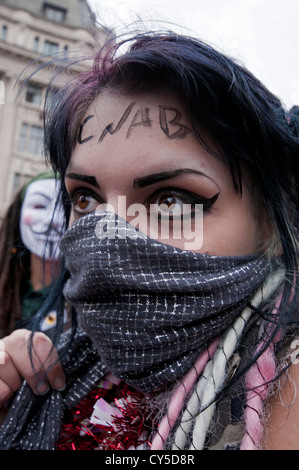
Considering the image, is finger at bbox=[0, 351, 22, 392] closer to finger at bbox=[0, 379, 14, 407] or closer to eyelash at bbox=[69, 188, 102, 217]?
finger at bbox=[0, 379, 14, 407]

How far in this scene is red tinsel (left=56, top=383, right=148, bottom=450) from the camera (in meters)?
1.14

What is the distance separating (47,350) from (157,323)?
22.9 inches

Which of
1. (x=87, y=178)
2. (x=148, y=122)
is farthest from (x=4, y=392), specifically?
(x=148, y=122)

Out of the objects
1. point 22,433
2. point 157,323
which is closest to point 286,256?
point 157,323

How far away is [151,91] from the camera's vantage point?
114 cm

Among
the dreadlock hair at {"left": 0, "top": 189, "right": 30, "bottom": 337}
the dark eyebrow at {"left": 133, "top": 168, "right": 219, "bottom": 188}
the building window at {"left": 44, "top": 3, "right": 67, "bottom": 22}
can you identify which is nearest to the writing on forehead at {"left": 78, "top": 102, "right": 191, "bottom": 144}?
the dark eyebrow at {"left": 133, "top": 168, "right": 219, "bottom": 188}

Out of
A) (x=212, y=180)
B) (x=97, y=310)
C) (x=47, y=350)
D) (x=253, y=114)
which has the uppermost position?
(x=253, y=114)

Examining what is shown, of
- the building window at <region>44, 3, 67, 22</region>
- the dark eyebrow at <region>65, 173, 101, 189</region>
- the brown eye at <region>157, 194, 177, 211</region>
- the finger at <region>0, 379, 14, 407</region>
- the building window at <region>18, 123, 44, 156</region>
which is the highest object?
the building window at <region>44, 3, 67, 22</region>

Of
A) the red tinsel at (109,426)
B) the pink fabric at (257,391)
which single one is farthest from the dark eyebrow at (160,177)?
the red tinsel at (109,426)

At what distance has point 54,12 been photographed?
1903 centimetres

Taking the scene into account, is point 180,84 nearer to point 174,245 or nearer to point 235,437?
point 174,245

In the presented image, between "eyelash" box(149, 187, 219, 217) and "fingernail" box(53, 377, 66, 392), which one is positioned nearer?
"eyelash" box(149, 187, 219, 217)

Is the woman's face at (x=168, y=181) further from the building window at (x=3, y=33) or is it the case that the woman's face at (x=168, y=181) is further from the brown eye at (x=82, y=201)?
the building window at (x=3, y=33)

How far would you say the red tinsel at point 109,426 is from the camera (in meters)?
1.14
